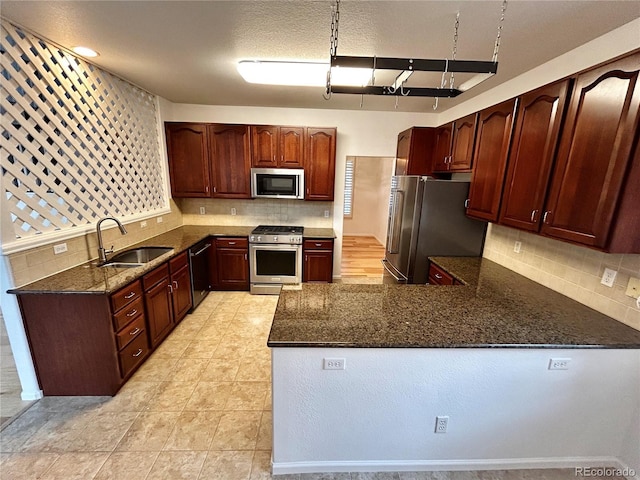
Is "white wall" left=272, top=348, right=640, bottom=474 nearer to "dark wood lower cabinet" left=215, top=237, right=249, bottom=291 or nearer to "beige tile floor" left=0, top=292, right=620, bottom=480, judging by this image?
"beige tile floor" left=0, top=292, right=620, bottom=480

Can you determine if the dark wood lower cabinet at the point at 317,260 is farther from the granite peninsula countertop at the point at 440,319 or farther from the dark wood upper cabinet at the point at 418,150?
the granite peninsula countertop at the point at 440,319

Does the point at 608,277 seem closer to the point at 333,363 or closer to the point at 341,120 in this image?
the point at 333,363

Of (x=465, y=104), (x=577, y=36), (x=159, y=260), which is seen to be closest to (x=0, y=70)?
(x=159, y=260)

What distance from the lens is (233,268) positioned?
3893 mm

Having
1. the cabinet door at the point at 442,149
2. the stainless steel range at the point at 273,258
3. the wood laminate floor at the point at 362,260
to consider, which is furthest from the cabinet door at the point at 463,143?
the wood laminate floor at the point at 362,260

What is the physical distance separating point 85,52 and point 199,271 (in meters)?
2.33

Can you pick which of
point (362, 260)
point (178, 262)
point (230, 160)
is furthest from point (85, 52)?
point (362, 260)

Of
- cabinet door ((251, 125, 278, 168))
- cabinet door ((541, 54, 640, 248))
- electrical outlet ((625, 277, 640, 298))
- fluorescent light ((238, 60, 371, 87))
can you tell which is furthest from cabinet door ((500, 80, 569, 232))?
cabinet door ((251, 125, 278, 168))

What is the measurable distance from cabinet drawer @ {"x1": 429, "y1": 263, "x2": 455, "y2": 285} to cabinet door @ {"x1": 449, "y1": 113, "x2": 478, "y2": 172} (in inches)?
39.6

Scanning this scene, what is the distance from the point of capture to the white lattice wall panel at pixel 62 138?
1839mm

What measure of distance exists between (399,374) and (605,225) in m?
1.31

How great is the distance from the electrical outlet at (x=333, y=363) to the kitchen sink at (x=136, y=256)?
2054 millimetres

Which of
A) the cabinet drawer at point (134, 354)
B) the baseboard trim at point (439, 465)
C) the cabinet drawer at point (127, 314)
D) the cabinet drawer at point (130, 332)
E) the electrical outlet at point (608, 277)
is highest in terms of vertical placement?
the electrical outlet at point (608, 277)

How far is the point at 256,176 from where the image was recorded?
3785 mm
